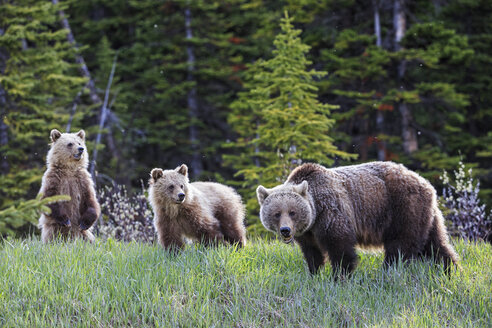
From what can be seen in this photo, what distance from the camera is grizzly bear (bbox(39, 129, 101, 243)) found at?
7.11 metres

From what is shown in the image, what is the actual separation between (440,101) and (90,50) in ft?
46.3

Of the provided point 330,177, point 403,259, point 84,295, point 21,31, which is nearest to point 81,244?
point 84,295

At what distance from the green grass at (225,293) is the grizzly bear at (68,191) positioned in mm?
1049

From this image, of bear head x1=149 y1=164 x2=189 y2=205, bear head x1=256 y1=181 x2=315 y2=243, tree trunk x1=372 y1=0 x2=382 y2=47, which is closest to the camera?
bear head x1=256 y1=181 x2=315 y2=243

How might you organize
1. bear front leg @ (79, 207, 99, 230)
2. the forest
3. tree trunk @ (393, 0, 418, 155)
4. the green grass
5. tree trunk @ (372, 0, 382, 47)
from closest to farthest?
1. the green grass
2. bear front leg @ (79, 207, 99, 230)
3. the forest
4. tree trunk @ (393, 0, 418, 155)
5. tree trunk @ (372, 0, 382, 47)

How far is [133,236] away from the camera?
28.9ft

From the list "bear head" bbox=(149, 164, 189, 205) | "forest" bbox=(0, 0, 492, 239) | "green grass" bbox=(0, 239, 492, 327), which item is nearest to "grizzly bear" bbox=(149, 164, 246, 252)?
"bear head" bbox=(149, 164, 189, 205)

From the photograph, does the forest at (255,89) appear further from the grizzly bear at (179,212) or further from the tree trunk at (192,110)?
the grizzly bear at (179,212)

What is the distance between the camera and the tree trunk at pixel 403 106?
1634 cm

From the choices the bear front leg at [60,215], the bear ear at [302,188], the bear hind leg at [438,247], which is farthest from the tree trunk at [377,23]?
the bear ear at [302,188]

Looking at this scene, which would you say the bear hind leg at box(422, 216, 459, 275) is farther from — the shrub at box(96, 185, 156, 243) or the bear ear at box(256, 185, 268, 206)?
the shrub at box(96, 185, 156, 243)

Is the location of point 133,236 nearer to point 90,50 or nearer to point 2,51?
point 2,51

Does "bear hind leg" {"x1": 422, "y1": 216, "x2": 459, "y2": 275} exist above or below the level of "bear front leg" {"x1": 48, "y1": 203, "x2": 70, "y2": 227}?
below

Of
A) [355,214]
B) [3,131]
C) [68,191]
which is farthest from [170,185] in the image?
[3,131]
